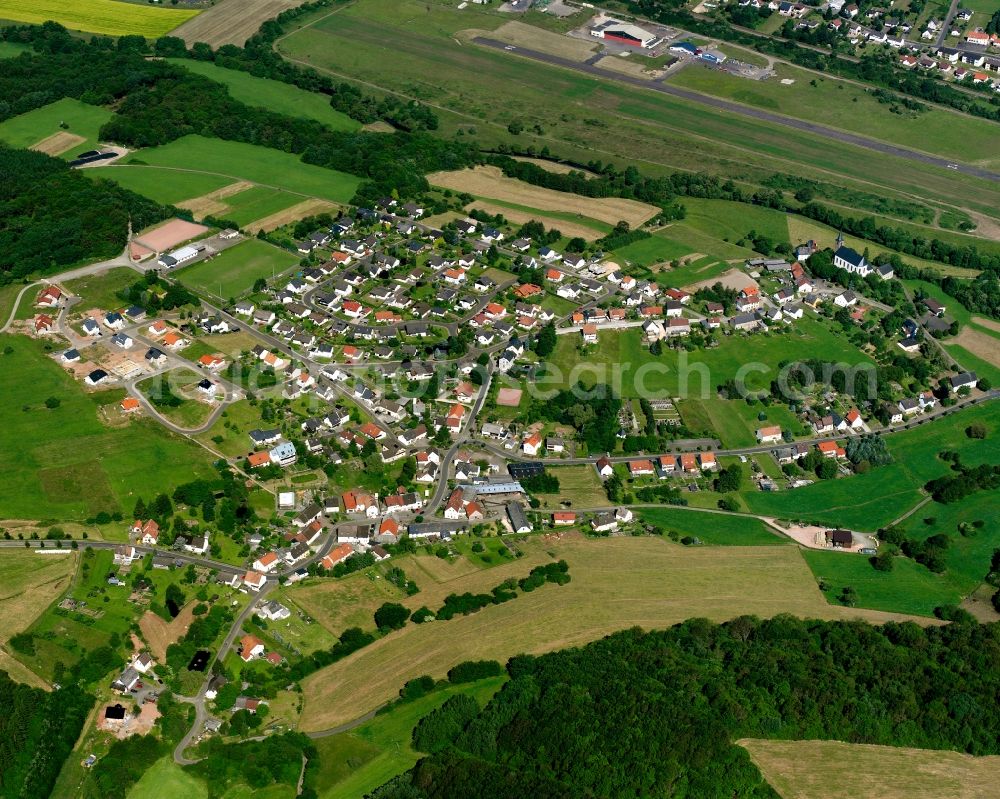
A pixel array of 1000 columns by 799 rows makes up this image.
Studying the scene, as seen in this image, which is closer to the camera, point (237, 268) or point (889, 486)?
point (889, 486)

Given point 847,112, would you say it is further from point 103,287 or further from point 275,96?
point 103,287

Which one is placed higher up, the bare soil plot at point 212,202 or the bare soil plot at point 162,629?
the bare soil plot at point 212,202

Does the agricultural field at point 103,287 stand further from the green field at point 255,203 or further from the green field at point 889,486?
the green field at point 889,486

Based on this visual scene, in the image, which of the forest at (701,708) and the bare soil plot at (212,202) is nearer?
the forest at (701,708)

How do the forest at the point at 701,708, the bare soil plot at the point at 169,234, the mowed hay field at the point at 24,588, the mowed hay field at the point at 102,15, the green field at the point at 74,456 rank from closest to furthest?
the forest at the point at 701,708 → the mowed hay field at the point at 24,588 → the green field at the point at 74,456 → the bare soil plot at the point at 169,234 → the mowed hay field at the point at 102,15

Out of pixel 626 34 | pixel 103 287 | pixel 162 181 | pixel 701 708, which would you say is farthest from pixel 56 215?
pixel 626 34

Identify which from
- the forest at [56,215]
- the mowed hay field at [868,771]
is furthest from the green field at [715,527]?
the forest at [56,215]
